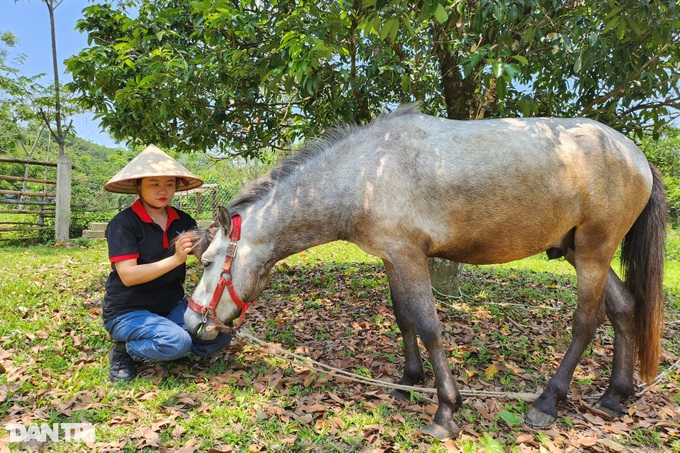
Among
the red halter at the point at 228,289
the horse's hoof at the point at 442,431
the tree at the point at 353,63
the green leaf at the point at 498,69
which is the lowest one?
the horse's hoof at the point at 442,431

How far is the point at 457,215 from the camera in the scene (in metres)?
2.93

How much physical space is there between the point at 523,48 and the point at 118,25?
16.6 feet

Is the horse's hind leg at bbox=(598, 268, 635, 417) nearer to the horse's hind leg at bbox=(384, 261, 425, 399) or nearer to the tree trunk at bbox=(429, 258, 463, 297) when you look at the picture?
the horse's hind leg at bbox=(384, 261, 425, 399)

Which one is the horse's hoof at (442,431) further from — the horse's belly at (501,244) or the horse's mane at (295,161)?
the horse's mane at (295,161)

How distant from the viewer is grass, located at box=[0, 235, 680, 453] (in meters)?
2.71

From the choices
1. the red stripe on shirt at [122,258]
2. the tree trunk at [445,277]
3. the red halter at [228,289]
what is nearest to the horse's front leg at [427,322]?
the red halter at [228,289]

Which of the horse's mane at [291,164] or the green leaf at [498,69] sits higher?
the green leaf at [498,69]

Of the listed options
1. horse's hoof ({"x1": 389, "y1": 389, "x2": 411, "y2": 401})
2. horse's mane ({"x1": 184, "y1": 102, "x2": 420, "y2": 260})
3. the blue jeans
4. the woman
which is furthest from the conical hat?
horse's hoof ({"x1": 389, "y1": 389, "x2": 411, "y2": 401})

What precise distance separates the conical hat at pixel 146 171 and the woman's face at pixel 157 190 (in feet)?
0.33

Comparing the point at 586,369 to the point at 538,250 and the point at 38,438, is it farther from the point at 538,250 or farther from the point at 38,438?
the point at 38,438

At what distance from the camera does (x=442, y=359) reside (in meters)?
2.92

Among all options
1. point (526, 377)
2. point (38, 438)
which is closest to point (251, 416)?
point (38, 438)

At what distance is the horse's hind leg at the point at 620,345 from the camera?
321 centimetres

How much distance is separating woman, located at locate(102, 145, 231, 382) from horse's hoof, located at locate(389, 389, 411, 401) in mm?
1566
